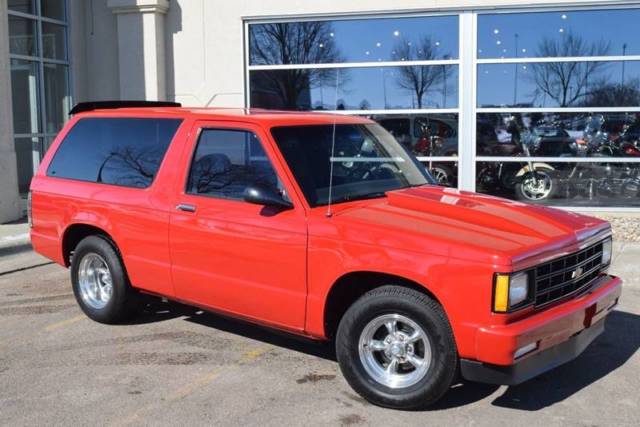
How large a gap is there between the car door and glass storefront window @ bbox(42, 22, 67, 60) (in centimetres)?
945

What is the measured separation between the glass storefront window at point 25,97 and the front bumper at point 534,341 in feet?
36.4

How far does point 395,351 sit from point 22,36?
11147 millimetres

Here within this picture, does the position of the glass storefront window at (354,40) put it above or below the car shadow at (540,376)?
above

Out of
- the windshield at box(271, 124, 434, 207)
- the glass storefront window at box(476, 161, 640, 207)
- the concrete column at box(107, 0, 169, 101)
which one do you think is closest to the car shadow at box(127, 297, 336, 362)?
the windshield at box(271, 124, 434, 207)

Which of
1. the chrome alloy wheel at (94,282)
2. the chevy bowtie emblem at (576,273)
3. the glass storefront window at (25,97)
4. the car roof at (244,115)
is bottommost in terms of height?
the chrome alloy wheel at (94,282)

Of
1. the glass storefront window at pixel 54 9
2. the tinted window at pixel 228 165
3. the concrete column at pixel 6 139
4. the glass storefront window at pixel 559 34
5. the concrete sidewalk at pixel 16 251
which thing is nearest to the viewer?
the tinted window at pixel 228 165

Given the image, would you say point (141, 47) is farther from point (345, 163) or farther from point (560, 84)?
point (345, 163)

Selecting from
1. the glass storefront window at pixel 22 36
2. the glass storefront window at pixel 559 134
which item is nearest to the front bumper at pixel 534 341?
the glass storefront window at pixel 559 134

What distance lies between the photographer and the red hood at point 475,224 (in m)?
3.96

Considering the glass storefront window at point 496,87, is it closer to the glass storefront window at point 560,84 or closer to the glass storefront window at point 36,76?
the glass storefront window at point 560,84

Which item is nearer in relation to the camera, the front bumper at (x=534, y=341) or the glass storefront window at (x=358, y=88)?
the front bumper at (x=534, y=341)

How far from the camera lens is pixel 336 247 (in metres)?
4.36

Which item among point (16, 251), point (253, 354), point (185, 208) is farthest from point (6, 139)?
point (253, 354)

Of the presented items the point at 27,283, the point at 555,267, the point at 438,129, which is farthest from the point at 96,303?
the point at 438,129
